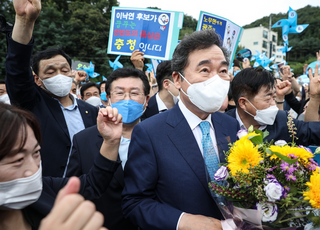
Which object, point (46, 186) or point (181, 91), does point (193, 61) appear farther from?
point (46, 186)

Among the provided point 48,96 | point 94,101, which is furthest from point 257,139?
point 94,101

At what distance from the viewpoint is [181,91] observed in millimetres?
2289

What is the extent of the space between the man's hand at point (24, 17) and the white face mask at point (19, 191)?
1374mm

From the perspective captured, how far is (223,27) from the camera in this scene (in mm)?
5723

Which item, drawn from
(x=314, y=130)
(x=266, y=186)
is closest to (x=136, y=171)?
(x=266, y=186)

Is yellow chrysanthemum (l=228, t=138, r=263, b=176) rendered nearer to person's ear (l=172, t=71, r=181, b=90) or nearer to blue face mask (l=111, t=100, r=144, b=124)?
person's ear (l=172, t=71, r=181, b=90)

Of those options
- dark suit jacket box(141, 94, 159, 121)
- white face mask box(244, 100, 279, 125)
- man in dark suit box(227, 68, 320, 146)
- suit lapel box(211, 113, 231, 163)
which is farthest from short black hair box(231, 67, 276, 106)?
dark suit jacket box(141, 94, 159, 121)

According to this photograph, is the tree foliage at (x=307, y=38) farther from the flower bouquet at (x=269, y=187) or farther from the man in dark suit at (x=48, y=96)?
the flower bouquet at (x=269, y=187)

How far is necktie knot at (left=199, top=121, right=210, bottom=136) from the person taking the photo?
7.10ft

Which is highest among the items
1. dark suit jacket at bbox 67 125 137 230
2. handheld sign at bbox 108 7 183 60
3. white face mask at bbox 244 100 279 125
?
handheld sign at bbox 108 7 183 60

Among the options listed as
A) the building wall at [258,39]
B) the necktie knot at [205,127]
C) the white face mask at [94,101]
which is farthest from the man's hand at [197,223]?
the building wall at [258,39]

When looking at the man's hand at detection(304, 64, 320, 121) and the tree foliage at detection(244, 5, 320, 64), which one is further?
the tree foliage at detection(244, 5, 320, 64)

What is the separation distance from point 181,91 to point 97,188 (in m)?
1.04

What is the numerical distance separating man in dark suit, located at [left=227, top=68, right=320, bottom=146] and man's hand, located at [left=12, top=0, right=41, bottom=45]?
2.36 metres
